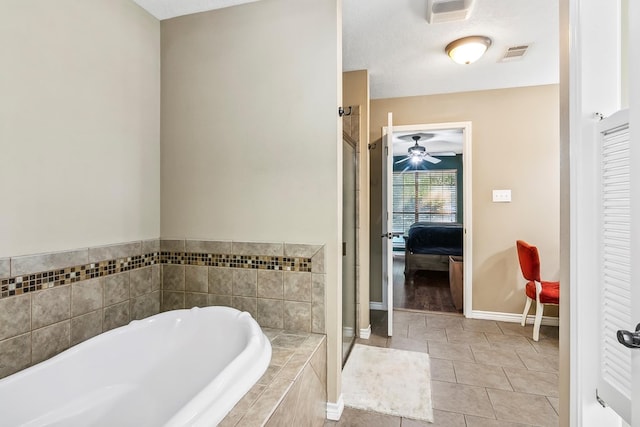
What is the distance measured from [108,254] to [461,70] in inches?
129

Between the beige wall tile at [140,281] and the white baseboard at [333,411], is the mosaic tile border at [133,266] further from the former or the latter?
the white baseboard at [333,411]

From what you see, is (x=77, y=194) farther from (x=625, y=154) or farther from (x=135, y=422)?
(x=625, y=154)

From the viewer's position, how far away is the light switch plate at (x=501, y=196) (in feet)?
11.1

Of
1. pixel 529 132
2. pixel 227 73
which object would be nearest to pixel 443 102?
pixel 529 132

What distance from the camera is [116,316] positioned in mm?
1870

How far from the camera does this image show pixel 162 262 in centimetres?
221

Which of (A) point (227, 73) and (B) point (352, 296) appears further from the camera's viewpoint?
(B) point (352, 296)

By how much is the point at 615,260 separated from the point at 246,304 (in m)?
1.83

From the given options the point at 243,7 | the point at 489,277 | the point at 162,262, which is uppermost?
the point at 243,7

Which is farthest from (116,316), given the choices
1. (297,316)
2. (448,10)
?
(448,10)

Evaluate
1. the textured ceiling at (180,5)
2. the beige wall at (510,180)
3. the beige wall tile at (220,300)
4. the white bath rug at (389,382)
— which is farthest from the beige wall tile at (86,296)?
the beige wall at (510,180)

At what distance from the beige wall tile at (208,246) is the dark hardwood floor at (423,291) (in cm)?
249

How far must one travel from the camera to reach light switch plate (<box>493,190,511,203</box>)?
3387mm

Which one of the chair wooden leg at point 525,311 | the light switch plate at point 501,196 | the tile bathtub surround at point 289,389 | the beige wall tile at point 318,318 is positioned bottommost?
the chair wooden leg at point 525,311
